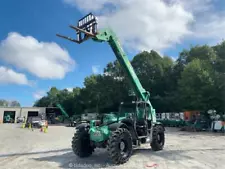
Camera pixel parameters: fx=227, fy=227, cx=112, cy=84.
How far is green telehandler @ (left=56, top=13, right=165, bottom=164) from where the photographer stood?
7.83 m

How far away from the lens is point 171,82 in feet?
125

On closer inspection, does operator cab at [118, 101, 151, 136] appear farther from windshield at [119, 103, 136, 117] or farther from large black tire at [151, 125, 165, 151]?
large black tire at [151, 125, 165, 151]

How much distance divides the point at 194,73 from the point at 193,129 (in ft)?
26.6

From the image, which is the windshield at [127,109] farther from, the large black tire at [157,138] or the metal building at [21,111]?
the metal building at [21,111]

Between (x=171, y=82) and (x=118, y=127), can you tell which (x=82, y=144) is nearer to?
(x=118, y=127)

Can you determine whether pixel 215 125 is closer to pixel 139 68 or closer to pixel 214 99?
pixel 214 99

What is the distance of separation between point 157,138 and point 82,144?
11.1 feet

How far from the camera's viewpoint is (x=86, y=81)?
176ft

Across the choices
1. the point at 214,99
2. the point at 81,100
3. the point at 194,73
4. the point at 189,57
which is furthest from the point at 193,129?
the point at 81,100

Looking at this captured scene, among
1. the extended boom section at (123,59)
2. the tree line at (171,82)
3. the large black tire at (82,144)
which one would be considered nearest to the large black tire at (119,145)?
the large black tire at (82,144)

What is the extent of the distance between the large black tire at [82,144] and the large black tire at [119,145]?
176 cm

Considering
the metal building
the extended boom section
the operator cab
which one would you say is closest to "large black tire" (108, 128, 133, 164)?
the operator cab

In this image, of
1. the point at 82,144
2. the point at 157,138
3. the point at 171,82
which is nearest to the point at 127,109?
the point at 157,138

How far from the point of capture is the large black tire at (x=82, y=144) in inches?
343
